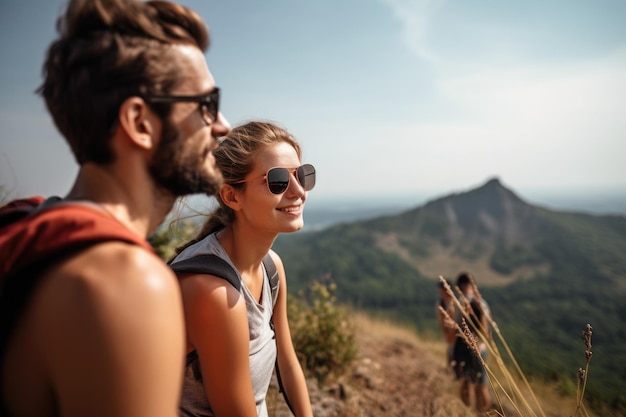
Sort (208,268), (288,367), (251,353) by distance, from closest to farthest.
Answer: (208,268), (251,353), (288,367)

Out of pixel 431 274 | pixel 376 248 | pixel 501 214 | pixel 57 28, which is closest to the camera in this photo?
pixel 57 28

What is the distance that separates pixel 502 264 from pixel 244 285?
8846 cm

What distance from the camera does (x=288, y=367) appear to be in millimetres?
2344

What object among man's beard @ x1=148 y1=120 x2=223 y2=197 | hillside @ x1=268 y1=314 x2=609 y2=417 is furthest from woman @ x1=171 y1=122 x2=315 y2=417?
Answer: hillside @ x1=268 y1=314 x2=609 y2=417

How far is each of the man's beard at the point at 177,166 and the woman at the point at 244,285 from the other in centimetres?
56

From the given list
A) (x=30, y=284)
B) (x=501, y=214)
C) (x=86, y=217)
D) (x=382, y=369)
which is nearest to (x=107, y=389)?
(x=30, y=284)

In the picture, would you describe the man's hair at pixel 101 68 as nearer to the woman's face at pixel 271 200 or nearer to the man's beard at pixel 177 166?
the man's beard at pixel 177 166

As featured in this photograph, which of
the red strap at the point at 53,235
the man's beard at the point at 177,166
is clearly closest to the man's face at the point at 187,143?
the man's beard at the point at 177,166

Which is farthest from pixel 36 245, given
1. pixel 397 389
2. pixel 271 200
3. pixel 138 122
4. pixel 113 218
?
pixel 397 389

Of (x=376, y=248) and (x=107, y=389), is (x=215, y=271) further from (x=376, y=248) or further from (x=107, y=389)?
(x=376, y=248)

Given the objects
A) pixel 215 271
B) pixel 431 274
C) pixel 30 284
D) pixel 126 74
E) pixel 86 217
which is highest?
pixel 126 74

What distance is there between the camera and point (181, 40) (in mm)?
1198

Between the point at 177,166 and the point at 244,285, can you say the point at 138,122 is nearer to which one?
the point at 177,166

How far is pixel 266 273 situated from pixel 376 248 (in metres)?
86.6
